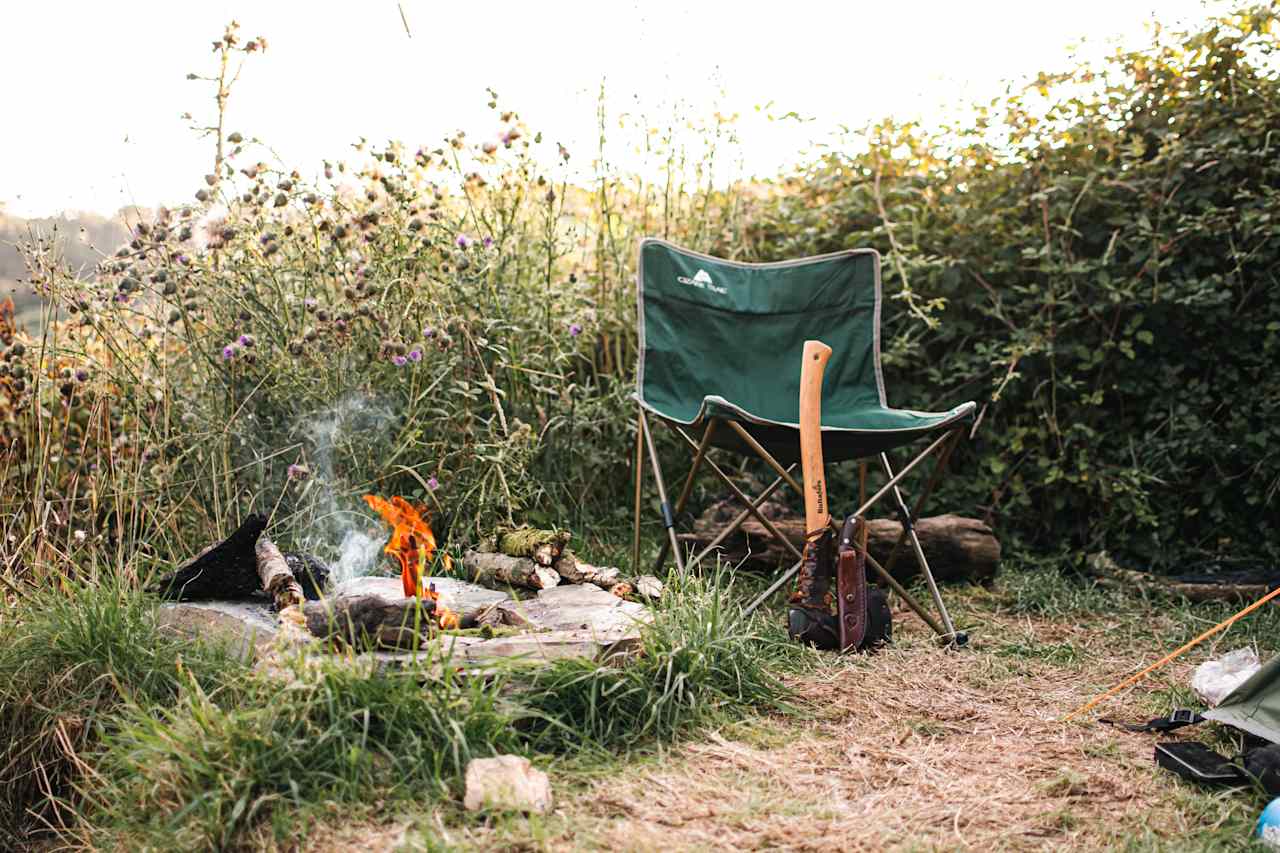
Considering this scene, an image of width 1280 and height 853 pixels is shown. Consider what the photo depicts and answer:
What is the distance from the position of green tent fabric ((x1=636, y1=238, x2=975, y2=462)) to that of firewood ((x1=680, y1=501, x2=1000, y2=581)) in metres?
0.26

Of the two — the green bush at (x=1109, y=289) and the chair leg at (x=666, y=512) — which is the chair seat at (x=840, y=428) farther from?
the green bush at (x=1109, y=289)

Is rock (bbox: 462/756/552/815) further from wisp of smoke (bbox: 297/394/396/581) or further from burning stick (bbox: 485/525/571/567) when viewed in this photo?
wisp of smoke (bbox: 297/394/396/581)

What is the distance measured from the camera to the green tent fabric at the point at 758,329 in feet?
10.2

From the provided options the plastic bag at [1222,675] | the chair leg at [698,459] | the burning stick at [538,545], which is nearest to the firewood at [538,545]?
the burning stick at [538,545]

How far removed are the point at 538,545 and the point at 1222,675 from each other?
1562 millimetres

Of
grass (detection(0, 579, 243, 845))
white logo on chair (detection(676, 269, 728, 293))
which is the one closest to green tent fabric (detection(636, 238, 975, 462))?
white logo on chair (detection(676, 269, 728, 293))

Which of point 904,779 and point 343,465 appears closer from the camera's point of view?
point 904,779

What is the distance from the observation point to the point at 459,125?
3.27 m

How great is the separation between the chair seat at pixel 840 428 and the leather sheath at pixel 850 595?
0.33 meters

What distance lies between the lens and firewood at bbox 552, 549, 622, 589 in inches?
105

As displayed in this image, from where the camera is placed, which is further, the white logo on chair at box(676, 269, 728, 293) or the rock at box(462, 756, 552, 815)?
the white logo on chair at box(676, 269, 728, 293)

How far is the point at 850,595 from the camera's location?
93.2 inches

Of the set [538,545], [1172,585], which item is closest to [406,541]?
[538,545]

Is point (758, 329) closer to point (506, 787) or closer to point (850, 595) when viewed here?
point (850, 595)
